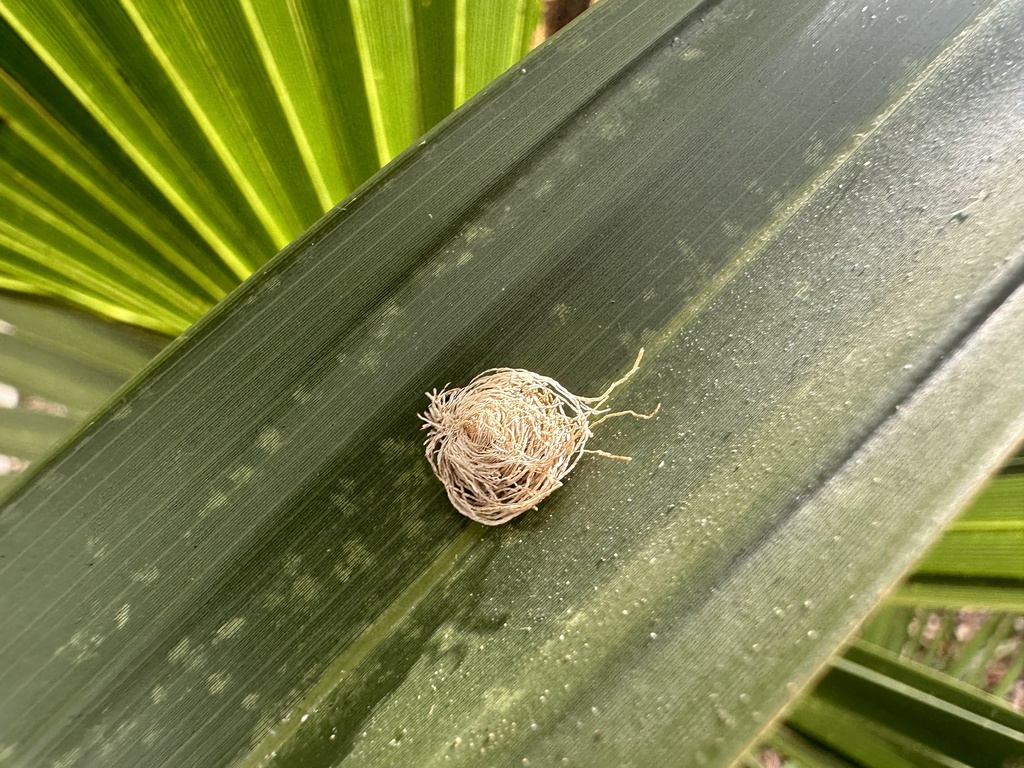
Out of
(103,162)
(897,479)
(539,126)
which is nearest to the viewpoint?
(897,479)

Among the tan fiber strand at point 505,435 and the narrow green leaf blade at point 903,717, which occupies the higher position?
the tan fiber strand at point 505,435

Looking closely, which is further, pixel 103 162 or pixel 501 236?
pixel 103 162

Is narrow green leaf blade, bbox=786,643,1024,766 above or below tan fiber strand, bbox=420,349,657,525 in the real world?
below

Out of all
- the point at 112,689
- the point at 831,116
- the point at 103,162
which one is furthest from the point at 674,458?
the point at 103,162

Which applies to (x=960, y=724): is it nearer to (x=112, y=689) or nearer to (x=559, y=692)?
(x=559, y=692)

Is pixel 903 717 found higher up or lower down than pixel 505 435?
lower down

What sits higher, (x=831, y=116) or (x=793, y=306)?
(x=831, y=116)

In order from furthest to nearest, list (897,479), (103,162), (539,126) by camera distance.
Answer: (103,162) < (539,126) < (897,479)

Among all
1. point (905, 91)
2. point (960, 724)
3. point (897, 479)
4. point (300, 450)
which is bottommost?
point (960, 724)
